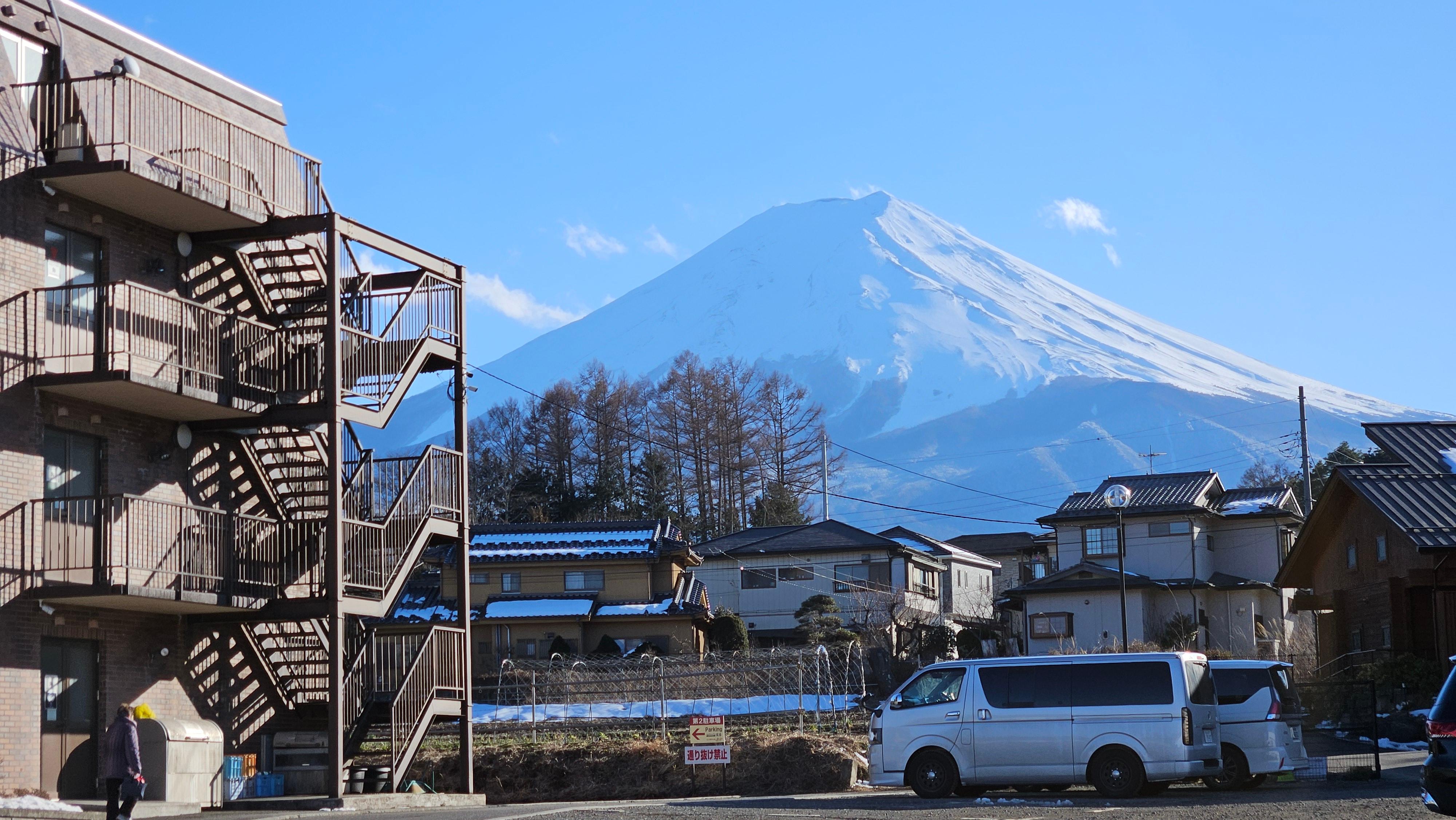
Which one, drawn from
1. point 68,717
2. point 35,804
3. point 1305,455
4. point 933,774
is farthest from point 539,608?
point 35,804

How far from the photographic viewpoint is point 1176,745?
1877 cm

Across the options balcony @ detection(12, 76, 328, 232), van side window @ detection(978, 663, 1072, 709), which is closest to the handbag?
balcony @ detection(12, 76, 328, 232)

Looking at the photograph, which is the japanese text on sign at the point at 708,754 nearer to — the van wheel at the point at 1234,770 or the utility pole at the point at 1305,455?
the van wheel at the point at 1234,770

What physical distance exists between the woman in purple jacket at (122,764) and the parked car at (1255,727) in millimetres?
13858

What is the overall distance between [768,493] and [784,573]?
842 inches

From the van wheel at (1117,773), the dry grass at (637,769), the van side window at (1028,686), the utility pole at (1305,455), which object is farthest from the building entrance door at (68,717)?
the utility pole at (1305,455)

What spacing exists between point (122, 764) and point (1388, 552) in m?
27.4

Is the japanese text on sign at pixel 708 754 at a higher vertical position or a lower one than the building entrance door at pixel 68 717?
lower

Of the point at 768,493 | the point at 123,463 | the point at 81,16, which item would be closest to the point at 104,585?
the point at 123,463

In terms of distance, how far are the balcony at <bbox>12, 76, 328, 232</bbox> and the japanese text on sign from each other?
10858 millimetres

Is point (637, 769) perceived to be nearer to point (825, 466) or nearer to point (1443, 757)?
point (1443, 757)

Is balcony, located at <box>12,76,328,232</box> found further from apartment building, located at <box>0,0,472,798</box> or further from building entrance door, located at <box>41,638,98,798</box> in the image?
building entrance door, located at <box>41,638,98,798</box>

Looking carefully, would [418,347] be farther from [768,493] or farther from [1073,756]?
[768,493]

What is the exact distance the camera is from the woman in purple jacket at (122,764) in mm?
15805
